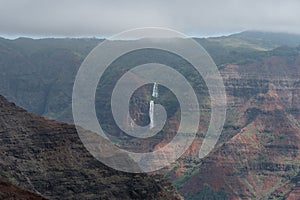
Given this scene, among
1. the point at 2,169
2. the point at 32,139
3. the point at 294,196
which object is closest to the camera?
the point at 2,169

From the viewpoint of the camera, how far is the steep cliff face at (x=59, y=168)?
93000 millimetres

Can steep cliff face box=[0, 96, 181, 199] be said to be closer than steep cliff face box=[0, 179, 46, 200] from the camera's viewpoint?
No

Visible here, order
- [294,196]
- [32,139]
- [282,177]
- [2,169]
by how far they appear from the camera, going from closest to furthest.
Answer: [2,169] < [32,139] < [294,196] < [282,177]

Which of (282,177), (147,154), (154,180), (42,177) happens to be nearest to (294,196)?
(282,177)

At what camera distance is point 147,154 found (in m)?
200

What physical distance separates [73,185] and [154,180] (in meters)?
12.7

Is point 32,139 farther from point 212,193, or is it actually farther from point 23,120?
point 212,193

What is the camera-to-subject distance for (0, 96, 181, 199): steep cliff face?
93.0 metres

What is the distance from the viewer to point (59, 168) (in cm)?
9500

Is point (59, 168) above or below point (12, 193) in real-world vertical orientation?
below

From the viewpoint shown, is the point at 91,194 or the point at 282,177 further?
the point at 282,177

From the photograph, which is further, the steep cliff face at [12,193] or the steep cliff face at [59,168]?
the steep cliff face at [59,168]

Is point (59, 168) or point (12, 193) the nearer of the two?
point (12, 193)

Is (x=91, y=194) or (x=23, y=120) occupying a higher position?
(x=23, y=120)
